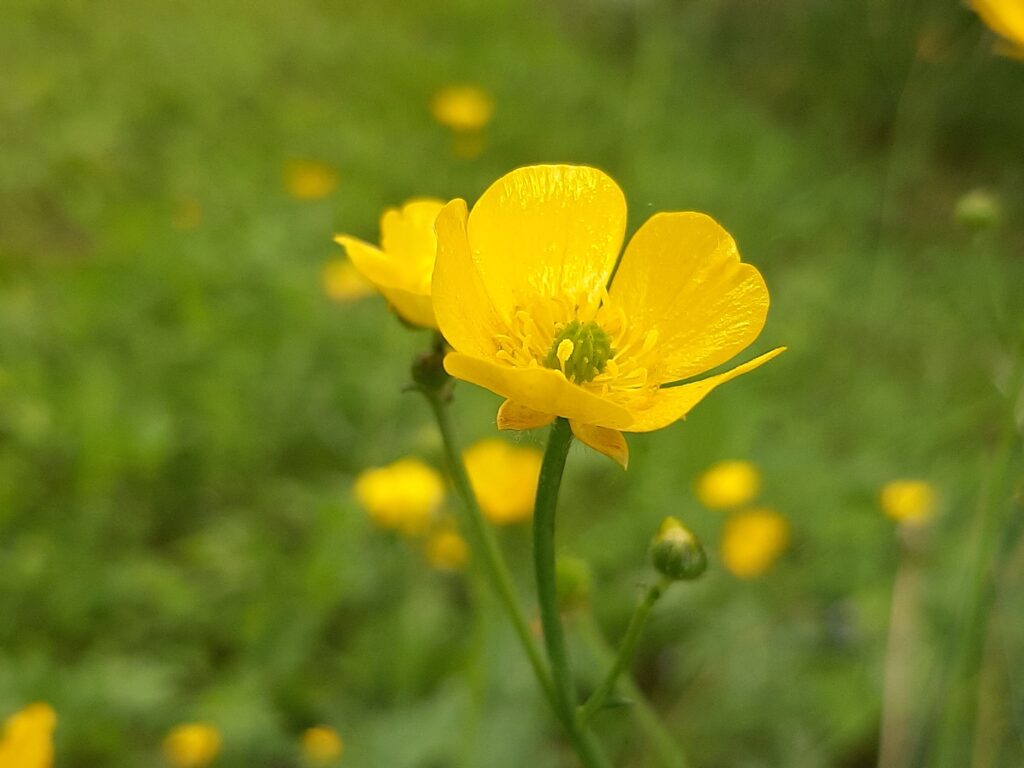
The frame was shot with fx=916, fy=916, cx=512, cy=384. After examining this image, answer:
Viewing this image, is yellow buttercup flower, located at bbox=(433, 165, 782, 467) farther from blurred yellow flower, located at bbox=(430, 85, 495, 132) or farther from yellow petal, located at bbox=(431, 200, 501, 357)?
blurred yellow flower, located at bbox=(430, 85, 495, 132)

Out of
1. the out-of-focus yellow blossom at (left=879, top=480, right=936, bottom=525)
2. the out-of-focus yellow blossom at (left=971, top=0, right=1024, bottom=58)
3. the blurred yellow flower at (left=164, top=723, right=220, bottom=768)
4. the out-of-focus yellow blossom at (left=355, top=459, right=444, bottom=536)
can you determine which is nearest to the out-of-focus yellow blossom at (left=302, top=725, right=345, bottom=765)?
the blurred yellow flower at (left=164, top=723, right=220, bottom=768)

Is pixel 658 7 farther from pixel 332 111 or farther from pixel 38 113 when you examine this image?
pixel 38 113

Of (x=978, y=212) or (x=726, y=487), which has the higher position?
(x=726, y=487)

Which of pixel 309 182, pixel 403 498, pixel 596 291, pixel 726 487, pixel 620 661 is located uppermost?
pixel 309 182

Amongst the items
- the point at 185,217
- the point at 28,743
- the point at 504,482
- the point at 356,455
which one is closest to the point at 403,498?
the point at 504,482

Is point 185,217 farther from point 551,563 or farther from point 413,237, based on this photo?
point 551,563

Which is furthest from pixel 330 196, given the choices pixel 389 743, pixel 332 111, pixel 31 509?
pixel 389 743
